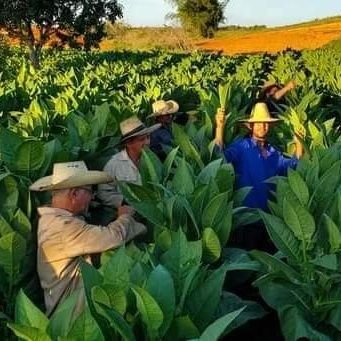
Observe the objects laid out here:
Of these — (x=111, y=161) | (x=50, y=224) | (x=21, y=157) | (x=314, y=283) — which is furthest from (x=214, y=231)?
(x=111, y=161)

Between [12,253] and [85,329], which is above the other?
[85,329]

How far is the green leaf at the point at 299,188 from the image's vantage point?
385cm

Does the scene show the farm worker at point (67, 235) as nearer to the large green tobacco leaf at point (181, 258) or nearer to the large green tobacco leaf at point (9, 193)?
the large green tobacco leaf at point (9, 193)

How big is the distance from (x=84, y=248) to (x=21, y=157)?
41.3 inches

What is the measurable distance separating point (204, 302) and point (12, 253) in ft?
4.20

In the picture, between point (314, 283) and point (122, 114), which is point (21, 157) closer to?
point (314, 283)

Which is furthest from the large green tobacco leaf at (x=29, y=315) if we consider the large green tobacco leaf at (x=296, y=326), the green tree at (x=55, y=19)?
the green tree at (x=55, y=19)

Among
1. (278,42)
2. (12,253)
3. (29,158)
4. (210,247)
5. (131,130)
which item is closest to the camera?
(210,247)

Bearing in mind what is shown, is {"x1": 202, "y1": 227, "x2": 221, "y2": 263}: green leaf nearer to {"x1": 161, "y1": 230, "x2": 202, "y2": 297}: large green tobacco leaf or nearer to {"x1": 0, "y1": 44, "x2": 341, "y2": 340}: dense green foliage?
{"x1": 0, "y1": 44, "x2": 341, "y2": 340}: dense green foliage

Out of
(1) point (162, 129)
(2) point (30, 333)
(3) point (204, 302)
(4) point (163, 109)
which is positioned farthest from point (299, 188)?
(4) point (163, 109)

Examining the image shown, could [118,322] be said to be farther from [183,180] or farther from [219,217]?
[183,180]

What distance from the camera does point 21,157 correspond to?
455 cm

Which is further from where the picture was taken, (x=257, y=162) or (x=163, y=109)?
(x=163, y=109)

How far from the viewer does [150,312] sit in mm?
2439
